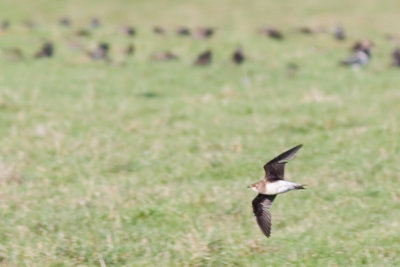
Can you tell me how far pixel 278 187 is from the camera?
21.1 ft

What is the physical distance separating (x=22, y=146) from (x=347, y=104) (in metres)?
7.09

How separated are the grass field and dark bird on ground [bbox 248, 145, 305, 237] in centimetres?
A: 54

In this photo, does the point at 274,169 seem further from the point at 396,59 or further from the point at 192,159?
the point at 396,59

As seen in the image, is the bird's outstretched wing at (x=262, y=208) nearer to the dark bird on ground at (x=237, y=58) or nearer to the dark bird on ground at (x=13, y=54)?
the dark bird on ground at (x=237, y=58)

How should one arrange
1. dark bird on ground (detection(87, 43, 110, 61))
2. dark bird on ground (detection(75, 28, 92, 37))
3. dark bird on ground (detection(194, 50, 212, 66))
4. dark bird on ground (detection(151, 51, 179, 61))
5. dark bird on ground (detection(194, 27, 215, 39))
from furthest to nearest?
dark bird on ground (detection(75, 28, 92, 37))
dark bird on ground (detection(194, 27, 215, 39))
dark bird on ground (detection(151, 51, 179, 61))
dark bird on ground (detection(87, 43, 110, 61))
dark bird on ground (detection(194, 50, 212, 66))

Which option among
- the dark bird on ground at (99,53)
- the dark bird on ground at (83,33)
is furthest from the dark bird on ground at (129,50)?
the dark bird on ground at (83,33)

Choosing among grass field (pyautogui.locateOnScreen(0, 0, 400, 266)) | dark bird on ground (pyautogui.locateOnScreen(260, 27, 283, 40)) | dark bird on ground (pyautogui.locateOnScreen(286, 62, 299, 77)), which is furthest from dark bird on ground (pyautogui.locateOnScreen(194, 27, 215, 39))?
dark bird on ground (pyautogui.locateOnScreen(286, 62, 299, 77))

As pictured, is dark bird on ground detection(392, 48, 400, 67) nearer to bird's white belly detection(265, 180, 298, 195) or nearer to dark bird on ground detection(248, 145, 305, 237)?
dark bird on ground detection(248, 145, 305, 237)

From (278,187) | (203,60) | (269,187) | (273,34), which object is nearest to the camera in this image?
(278,187)

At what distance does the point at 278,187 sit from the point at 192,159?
451 centimetres

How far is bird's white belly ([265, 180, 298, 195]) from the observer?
6.31 metres

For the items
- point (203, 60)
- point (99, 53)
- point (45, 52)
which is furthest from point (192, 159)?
point (45, 52)

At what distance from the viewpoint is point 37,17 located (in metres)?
33.8

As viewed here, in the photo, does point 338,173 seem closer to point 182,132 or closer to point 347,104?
point 182,132
